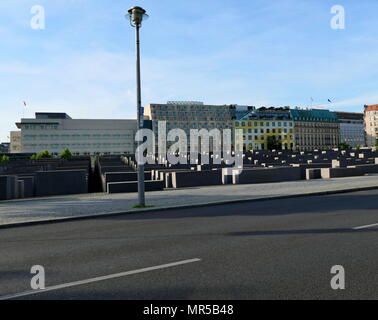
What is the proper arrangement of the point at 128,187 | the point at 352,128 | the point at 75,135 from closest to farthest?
the point at 128,187 → the point at 75,135 → the point at 352,128

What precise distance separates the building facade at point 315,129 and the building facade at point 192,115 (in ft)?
93.8

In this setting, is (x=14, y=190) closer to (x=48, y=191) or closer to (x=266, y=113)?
(x=48, y=191)

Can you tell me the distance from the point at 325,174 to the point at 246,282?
1861cm

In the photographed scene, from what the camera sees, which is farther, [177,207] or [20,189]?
[20,189]

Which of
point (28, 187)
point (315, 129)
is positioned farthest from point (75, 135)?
point (28, 187)

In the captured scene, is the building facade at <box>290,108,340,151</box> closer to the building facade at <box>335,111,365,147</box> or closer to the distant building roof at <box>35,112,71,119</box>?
the building facade at <box>335,111,365,147</box>

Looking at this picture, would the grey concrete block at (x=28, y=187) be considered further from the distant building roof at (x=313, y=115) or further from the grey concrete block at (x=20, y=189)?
the distant building roof at (x=313, y=115)

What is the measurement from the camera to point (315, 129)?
14200cm

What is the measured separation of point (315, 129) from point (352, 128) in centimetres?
3227

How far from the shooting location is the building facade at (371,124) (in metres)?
156

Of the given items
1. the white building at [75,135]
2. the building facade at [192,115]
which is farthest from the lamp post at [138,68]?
the building facade at [192,115]

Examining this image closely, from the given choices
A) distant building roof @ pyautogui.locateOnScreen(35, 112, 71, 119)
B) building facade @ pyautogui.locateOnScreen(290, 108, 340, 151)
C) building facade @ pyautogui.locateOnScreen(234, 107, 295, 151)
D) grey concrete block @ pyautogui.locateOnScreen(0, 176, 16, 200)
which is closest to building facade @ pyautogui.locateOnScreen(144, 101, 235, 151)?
building facade @ pyautogui.locateOnScreen(234, 107, 295, 151)

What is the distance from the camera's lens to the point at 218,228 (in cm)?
782

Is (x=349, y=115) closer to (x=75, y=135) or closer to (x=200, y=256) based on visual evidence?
(x=75, y=135)
